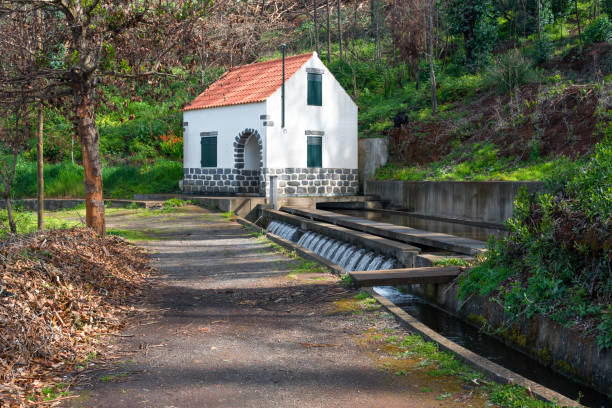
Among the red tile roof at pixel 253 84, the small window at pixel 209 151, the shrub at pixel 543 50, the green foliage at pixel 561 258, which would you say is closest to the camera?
the green foliage at pixel 561 258

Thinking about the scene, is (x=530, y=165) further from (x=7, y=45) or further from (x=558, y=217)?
(x=7, y=45)

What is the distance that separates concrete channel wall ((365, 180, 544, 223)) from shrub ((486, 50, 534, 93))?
6584mm

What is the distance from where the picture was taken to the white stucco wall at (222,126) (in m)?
24.3

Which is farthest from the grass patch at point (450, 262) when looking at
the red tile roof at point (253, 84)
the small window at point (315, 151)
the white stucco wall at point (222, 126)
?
the small window at point (315, 151)

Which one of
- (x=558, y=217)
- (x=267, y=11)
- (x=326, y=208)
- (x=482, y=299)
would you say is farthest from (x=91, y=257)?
(x=267, y=11)

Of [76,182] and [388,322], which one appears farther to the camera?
[76,182]

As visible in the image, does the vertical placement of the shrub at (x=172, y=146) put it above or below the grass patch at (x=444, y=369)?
above

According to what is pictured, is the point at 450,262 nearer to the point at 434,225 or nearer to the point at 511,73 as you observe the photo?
the point at 434,225

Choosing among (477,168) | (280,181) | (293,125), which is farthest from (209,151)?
(477,168)

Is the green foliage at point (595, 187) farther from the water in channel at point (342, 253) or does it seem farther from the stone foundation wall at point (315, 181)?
the stone foundation wall at point (315, 181)

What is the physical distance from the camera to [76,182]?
90.1 feet

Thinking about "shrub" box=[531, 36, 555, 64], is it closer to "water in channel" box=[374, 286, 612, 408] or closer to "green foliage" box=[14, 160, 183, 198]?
"green foliage" box=[14, 160, 183, 198]

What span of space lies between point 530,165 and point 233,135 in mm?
11950

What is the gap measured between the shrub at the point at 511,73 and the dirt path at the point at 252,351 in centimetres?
1779
